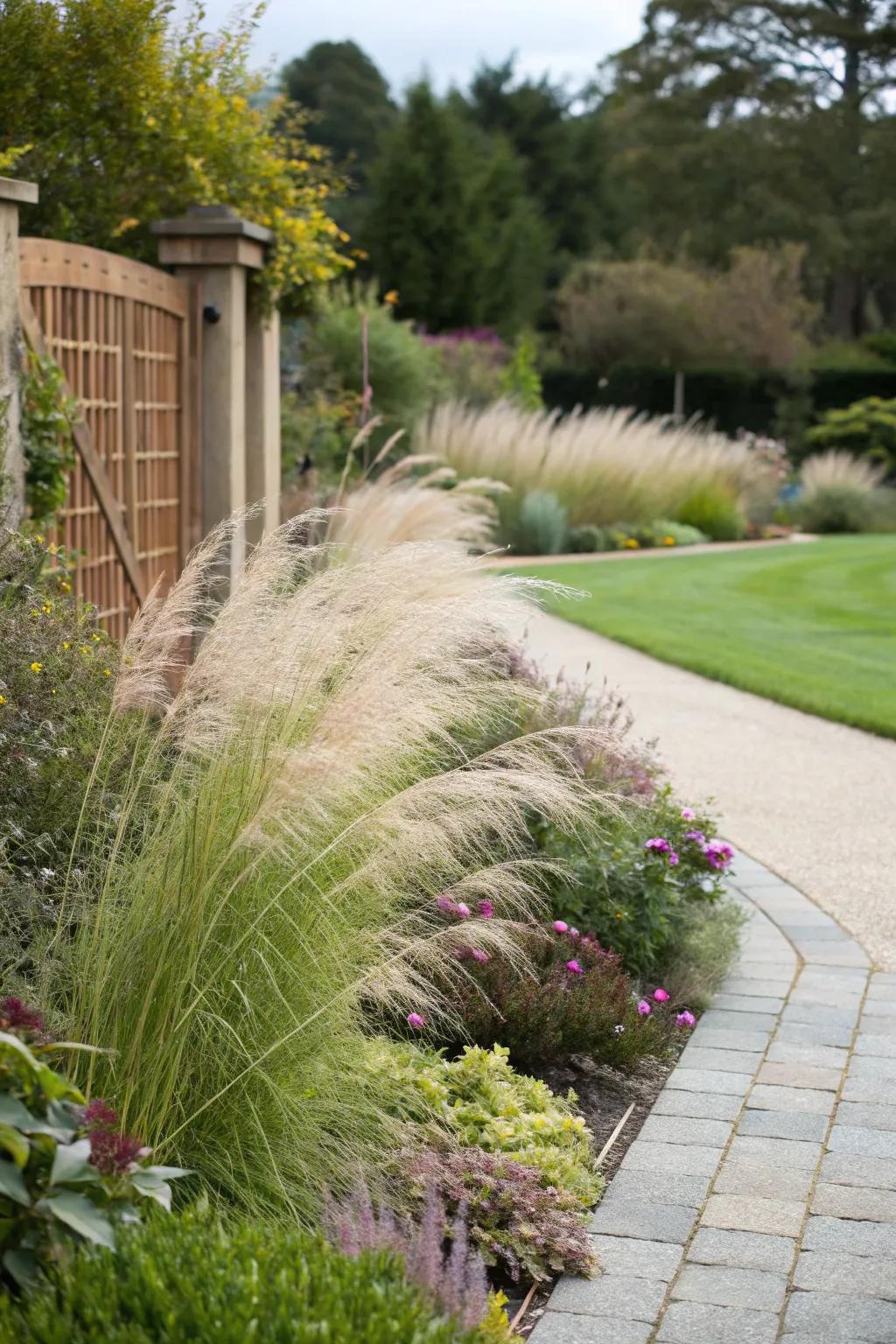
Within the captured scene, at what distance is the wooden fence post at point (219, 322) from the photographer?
7082mm

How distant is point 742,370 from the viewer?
27.0 meters

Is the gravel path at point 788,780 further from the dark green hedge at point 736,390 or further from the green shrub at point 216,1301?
the dark green hedge at point 736,390

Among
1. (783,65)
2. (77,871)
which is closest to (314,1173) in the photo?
(77,871)

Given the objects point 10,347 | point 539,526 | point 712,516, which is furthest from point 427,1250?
point 712,516

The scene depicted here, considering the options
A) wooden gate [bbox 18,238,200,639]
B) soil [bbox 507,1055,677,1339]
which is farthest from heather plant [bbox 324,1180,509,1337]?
wooden gate [bbox 18,238,200,639]

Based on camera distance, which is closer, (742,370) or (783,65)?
(742,370)

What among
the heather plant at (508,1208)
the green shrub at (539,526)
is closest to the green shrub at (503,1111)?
the heather plant at (508,1208)

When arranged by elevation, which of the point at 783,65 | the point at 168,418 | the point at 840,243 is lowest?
the point at 168,418

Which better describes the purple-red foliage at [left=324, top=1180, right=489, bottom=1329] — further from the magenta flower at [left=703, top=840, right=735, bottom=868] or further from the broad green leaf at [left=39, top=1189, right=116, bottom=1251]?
the magenta flower at [left=703, top=840, right=735, bottom=868]

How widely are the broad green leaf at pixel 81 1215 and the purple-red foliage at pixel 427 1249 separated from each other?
13.9 inches

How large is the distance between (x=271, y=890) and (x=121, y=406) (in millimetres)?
4238

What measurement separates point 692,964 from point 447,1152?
4.64ft

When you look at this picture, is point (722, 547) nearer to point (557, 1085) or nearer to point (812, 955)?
point (812, 955)

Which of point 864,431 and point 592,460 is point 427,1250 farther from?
point 864,431
